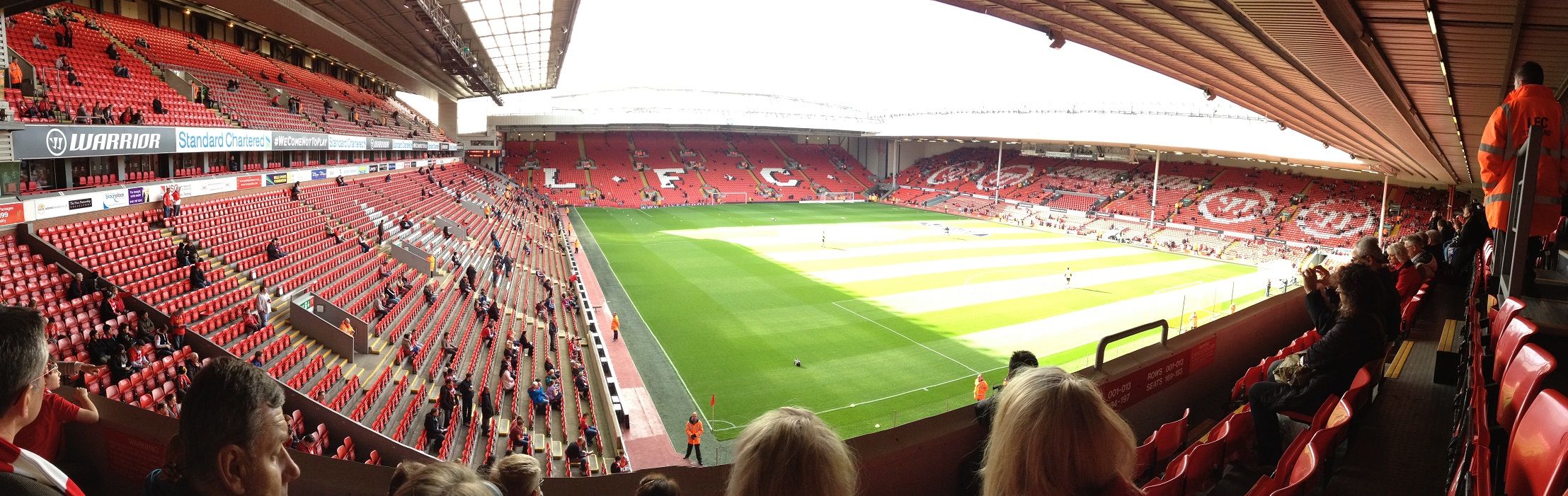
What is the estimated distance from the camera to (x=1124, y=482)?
6.46ft

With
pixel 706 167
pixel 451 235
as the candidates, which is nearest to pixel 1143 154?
pixel 706 167

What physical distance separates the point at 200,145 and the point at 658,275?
14607 millimetres

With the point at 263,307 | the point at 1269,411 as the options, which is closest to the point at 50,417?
the point at 1269,411

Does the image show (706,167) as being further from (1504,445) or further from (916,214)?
(1504,445)

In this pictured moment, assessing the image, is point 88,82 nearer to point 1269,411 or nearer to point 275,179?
point 275,179

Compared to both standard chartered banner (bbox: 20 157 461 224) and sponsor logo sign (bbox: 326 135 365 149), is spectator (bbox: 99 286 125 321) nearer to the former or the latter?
standard chartered banner (bbox: 20 157 461 224)

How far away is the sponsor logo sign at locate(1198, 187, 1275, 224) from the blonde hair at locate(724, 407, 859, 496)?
48.9m

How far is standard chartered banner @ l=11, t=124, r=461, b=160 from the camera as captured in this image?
1152 cm

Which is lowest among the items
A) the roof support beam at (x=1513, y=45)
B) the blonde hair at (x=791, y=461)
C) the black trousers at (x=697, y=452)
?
the black trousers at (x=697, y=452)

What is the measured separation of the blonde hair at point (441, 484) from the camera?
1680 millimetres

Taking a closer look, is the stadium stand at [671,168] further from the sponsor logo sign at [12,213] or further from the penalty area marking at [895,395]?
the sponsor logo sign at [12,213]

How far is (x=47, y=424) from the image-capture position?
3053mm

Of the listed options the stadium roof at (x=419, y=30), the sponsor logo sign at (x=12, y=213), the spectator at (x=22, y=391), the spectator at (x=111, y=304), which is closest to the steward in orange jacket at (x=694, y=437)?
the spectator at (x=111, y=304)

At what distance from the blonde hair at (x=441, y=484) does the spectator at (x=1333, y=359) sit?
483 centimetres
